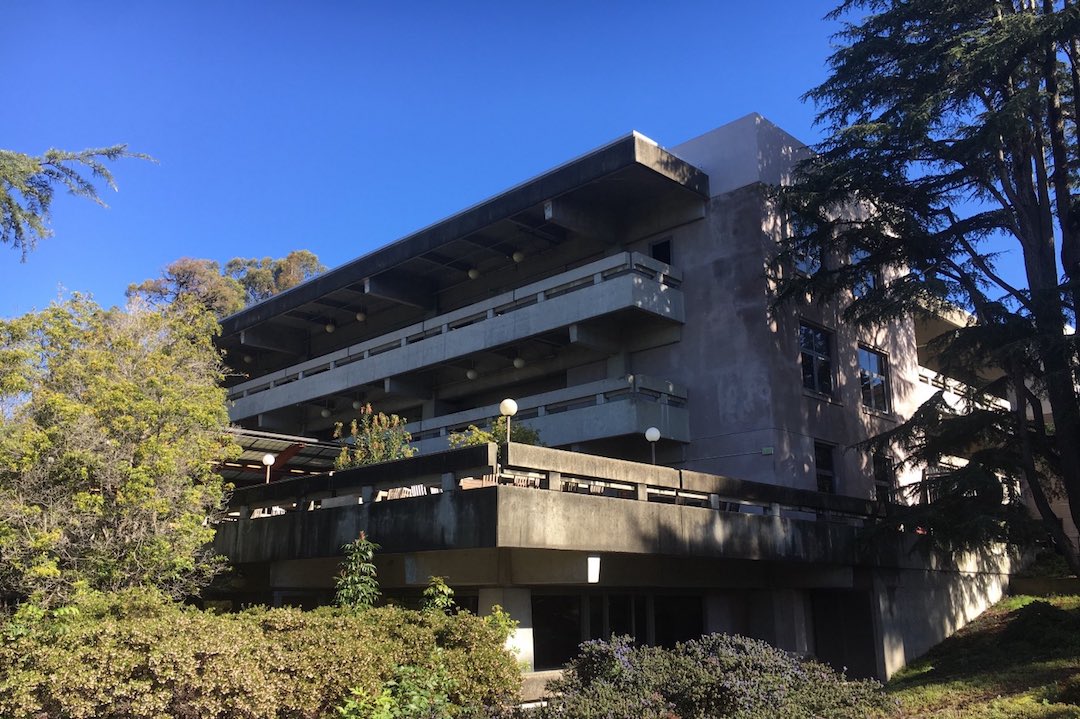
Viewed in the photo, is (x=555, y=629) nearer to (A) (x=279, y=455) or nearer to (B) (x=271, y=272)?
(A) (x=279, y=455)

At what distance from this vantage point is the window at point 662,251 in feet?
75.9

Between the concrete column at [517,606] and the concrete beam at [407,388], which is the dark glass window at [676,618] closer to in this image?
the concrete column at [517,606]

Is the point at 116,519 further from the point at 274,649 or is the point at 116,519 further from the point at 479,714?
the point at 479,714

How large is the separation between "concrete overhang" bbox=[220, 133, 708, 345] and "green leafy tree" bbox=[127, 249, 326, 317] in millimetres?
29122

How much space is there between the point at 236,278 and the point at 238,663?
187 feet

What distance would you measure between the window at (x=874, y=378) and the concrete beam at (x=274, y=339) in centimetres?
2187

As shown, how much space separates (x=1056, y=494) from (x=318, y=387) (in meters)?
22.7

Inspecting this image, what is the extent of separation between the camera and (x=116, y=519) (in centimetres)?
1239

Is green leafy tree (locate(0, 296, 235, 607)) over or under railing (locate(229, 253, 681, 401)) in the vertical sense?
under

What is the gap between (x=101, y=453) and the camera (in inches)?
484

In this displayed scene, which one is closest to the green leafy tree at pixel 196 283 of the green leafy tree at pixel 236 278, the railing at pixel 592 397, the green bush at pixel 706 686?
the green leafy tree at pixel 236 278

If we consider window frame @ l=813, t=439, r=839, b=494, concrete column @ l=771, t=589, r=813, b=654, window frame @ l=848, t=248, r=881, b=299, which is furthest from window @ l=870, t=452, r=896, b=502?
concrete column @ l=771, t=589, r=813, b=654

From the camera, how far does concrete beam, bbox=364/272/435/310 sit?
91.7 ft

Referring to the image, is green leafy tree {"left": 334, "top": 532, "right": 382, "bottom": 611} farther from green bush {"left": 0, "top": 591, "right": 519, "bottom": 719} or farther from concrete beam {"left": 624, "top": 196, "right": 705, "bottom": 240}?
concrete beam {"left": 624, "top": 196, "right": 705, "bottom": 240}
